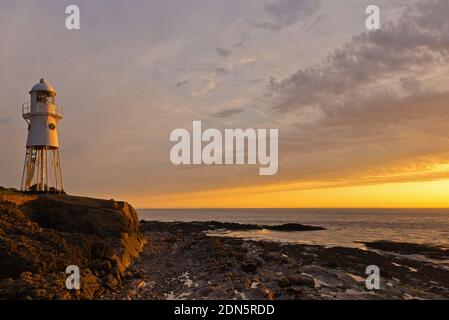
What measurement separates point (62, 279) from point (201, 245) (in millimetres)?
20671

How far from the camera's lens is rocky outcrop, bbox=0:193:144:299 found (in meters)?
13.9

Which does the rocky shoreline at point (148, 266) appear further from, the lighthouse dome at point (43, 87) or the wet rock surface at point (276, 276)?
the lighthouse dome at point (43, 87)

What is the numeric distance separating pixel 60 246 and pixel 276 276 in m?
12.7

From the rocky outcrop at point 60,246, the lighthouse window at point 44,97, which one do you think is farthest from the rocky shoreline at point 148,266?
the lighthouse window at point 44,97

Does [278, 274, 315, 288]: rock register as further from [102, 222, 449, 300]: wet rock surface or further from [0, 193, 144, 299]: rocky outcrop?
[0, 193, 144, 299]: rocky outcrop

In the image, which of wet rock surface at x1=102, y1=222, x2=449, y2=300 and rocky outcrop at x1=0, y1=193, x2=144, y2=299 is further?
wet rock surface at x1=102, y1=222, x2=449, y2=300

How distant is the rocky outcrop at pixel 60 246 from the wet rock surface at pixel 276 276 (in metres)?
1.35

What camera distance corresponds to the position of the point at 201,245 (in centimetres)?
3453

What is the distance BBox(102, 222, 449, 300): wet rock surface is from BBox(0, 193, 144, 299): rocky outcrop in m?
1.35

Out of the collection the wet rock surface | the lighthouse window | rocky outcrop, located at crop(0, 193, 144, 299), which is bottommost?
the wet rock surface

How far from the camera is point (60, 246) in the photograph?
18109 mm

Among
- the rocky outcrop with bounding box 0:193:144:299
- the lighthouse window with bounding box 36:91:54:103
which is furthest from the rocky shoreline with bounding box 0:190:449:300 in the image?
the lighthouse window with bounding box 36:91:54:103
